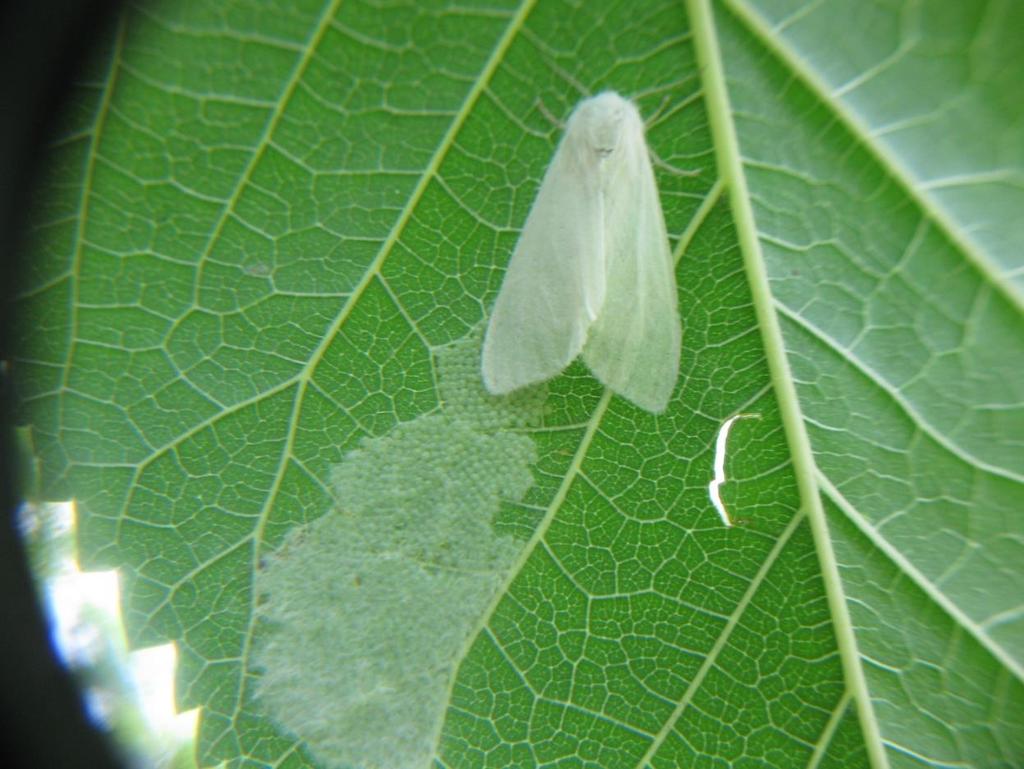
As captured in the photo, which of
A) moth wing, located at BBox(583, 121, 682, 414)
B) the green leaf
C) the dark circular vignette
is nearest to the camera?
the dark circular vignette

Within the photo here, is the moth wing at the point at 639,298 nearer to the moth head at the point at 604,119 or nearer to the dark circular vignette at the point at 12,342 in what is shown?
the moth head at the point at 604,119

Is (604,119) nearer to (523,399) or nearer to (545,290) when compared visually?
(545,290)

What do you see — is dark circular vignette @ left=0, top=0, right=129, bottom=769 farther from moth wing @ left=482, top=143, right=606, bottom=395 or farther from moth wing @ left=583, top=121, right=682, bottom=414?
moth wing @ left=583, top=121, right=682, bottom=414

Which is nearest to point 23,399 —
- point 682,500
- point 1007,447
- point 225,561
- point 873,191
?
point 225,561

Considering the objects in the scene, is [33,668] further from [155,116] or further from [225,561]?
[155,116]

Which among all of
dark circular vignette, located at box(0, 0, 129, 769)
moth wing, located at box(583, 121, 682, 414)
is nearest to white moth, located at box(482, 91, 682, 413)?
moth wing, located at box(583, 121, 682, 414)

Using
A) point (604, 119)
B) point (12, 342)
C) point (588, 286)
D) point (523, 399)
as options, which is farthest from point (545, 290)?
point (12, 342)
